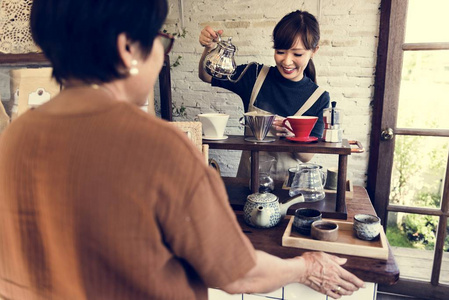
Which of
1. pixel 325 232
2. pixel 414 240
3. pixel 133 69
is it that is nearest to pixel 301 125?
pixel 325 232

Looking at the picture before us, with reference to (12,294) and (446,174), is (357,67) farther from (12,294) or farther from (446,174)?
(12,294)

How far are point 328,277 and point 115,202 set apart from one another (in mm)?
774

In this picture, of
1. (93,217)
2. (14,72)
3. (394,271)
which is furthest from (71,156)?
(14,72)

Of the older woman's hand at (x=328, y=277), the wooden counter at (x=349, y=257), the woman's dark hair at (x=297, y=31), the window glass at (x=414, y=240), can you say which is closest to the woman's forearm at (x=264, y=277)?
the older woman's hand at (x=328, y=277)

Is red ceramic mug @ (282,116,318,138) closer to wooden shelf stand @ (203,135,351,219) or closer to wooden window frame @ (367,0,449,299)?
wooden shelf stand @ (203,135,351,219)

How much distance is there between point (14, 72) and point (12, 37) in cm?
19

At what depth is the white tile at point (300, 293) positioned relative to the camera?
1.19 metres

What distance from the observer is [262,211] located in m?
1.33

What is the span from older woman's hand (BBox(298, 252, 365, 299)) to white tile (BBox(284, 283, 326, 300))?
0.34 ft

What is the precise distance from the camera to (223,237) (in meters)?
0.60

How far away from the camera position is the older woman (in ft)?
1.80

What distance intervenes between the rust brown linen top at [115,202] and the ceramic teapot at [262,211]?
0.70 meters

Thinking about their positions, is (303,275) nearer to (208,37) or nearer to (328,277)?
(328,277)

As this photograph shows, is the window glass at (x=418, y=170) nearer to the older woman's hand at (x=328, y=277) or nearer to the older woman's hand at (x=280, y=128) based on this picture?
the older woman's hand at (x=280, y=128)
